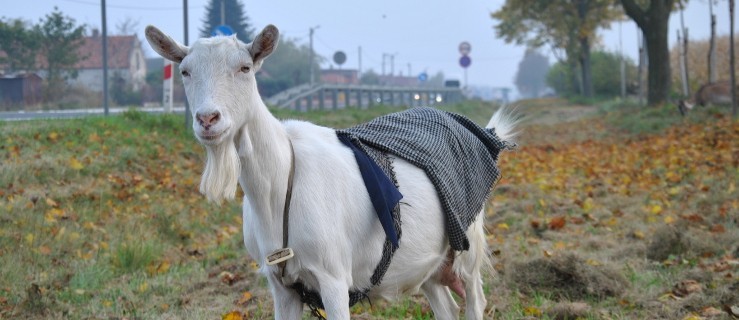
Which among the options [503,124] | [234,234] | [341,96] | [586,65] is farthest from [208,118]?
[586,65]

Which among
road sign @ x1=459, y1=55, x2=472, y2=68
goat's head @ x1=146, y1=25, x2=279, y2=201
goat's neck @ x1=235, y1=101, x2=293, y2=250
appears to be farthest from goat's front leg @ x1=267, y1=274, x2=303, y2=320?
road sign @ x1=459, y1=55, x2=472, y2=68

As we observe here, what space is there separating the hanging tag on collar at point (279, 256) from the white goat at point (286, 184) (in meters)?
0.05

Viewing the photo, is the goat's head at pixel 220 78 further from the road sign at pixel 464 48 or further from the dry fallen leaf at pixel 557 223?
the road sign at pixel 464 48

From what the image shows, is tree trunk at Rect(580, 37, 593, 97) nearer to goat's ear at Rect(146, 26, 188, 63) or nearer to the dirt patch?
the dirt patch

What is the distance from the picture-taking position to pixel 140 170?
37.1 ft

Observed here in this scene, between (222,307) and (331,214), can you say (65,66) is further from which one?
(331,214)

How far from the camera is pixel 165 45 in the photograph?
381 cm

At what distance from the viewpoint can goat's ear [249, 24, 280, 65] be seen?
12.1 feet

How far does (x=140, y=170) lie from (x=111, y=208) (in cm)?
212

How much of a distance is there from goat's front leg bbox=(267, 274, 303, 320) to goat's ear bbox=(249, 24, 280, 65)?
3.47 feet

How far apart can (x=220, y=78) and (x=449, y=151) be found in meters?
1.79

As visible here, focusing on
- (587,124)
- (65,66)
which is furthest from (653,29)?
(65,66)

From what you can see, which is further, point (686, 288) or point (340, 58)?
point (340, 58)

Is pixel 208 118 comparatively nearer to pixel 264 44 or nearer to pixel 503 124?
pixel 264 44
